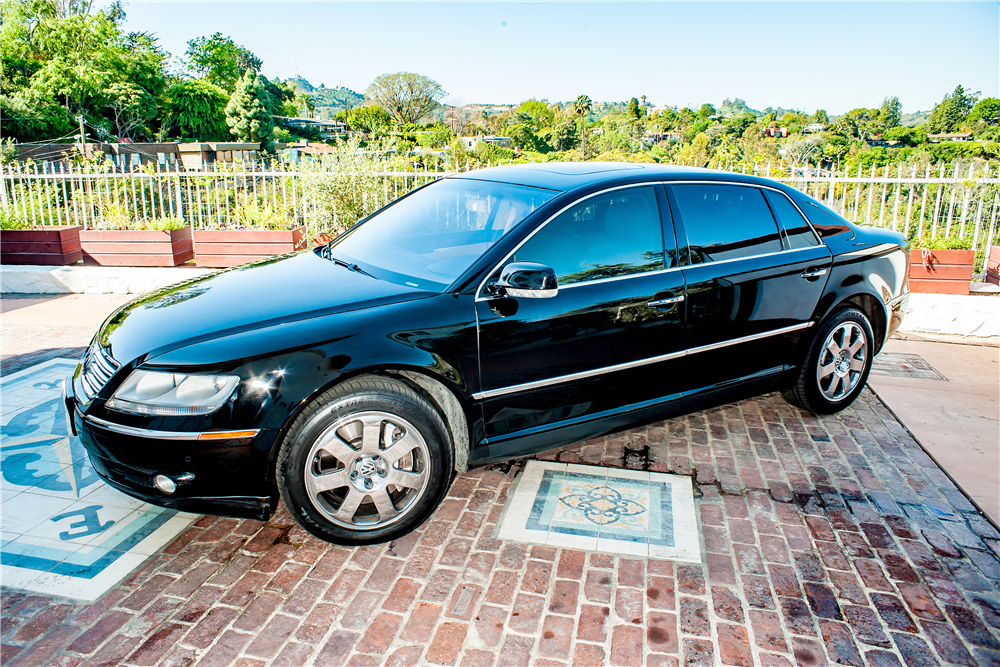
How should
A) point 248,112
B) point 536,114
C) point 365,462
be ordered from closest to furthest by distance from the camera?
point 365,462, point 248,112, point 536,114

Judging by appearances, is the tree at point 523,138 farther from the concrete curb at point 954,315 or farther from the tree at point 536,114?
the concrete curb at point 954,315

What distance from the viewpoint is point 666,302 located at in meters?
3.61

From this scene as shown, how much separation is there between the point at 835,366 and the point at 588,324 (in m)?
2.16

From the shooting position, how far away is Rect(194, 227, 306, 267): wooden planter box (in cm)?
871

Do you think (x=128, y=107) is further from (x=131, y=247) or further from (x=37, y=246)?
(x=131, y=247)

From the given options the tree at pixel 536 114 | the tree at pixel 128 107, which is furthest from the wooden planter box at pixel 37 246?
the tree at pixel 536 114

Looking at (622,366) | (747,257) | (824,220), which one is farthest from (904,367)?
(622,366)

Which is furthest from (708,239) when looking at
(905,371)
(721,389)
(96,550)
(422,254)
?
(96,550)

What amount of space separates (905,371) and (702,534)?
361cm

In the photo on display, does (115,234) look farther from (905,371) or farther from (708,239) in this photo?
(905,371)

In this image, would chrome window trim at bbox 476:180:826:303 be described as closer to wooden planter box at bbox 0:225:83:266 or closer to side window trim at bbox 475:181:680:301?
side window trim at bbox 475:181:680:301

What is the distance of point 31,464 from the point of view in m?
3.87

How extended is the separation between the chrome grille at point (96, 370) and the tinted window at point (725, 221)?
298cm

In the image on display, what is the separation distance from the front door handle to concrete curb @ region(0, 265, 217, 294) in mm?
6879
